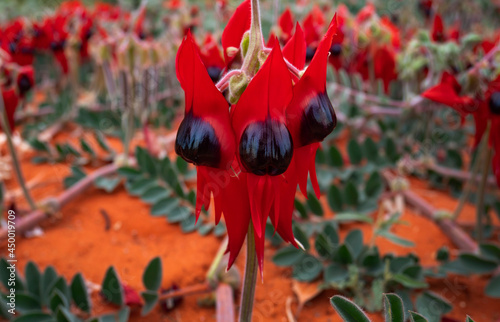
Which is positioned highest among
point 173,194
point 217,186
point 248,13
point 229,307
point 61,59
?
point 61,59

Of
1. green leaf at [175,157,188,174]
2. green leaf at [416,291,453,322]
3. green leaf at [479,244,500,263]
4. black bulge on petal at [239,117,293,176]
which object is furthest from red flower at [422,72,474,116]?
green leaf at [175,157,188,174]

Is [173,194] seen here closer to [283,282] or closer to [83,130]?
[283,282]

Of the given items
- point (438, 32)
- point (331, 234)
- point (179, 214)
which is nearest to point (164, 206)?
point (179, 214)

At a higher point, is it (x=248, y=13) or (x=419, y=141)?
(x=248, y=13)

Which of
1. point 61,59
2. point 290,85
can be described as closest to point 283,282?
point 290,85

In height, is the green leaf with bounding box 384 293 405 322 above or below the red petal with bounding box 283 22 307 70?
below

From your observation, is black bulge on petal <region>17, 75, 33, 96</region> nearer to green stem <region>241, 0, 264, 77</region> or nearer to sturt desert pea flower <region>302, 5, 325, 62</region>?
sturt desert pea flower <region>302, 5, 325, 62</region>
